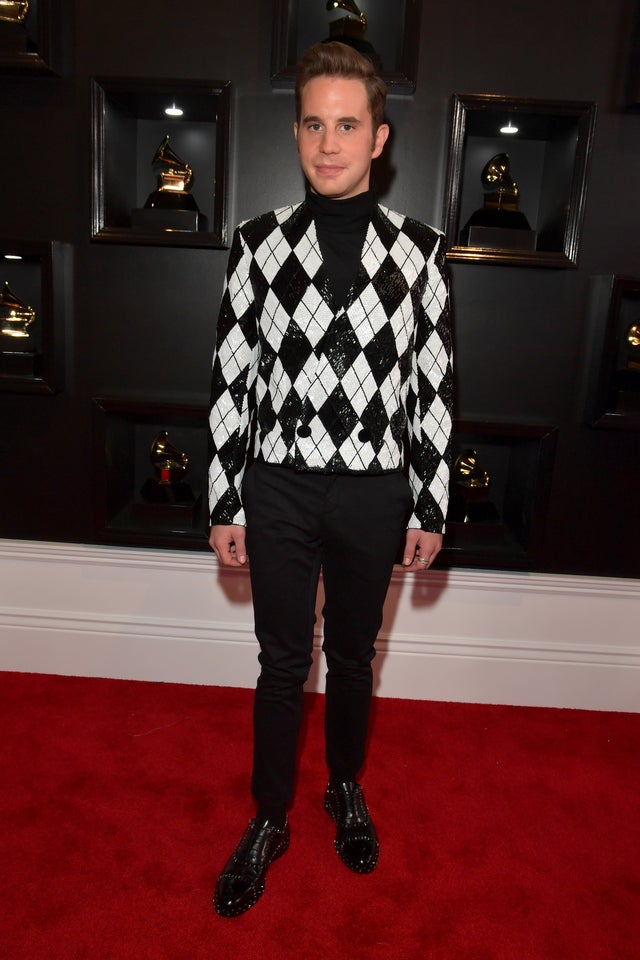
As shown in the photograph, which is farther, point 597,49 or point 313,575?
point 597,49

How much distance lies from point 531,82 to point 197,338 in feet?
3.84

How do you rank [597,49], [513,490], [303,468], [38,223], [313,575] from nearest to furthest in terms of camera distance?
[303,468], [313,575], [597,49], [38,223], [513,490]

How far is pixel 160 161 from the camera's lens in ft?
6.89

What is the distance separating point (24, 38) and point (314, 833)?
7.18 ft

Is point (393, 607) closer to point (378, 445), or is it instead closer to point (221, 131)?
point (378, 445)

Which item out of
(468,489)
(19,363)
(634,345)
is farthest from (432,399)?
(19,363)

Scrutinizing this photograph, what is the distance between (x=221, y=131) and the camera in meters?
2.00

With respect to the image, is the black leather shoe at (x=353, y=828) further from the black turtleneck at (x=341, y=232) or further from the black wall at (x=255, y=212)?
the black turtleneck at (x=341, y=232)

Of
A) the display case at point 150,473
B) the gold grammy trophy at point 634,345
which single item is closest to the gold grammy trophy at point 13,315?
the display case at point 150,473

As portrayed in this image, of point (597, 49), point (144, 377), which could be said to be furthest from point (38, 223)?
point (597, 49)

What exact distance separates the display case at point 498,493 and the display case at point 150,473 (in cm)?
78

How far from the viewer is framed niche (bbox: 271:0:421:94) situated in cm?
191

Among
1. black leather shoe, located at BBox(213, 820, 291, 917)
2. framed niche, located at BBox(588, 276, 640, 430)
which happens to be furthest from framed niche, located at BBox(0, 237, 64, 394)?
framed niche, located at BBox(588, 276, 640, 430)

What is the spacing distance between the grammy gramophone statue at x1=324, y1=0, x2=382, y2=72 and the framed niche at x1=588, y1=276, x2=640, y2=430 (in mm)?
880
